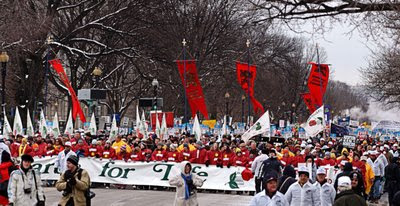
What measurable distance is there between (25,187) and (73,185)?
131cm

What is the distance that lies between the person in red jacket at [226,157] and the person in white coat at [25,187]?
37.2ft

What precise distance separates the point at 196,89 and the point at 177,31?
51.9 ft

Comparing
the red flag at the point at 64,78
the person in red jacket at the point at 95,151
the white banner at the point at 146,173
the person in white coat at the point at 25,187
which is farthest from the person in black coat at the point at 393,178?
the red flag at the point at 64,78

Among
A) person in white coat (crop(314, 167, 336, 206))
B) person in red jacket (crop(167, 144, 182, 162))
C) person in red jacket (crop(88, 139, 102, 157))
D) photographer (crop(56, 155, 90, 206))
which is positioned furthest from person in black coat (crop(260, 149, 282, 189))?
person in red jacket (crop(88, 139, 102, 157))

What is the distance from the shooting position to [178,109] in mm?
64312

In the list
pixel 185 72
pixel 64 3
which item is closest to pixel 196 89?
pixel 185 72

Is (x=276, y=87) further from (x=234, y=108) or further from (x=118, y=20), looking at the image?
(x=118, y=20)

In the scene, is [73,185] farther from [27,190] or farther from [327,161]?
[327,161]

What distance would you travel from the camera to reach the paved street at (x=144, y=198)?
19203 mm

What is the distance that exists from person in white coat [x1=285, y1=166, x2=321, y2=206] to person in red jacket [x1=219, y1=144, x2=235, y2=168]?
37.8 feet

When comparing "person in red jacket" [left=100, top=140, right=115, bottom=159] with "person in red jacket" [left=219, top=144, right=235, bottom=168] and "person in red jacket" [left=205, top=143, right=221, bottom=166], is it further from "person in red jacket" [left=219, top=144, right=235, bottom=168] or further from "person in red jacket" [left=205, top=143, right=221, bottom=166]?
"person in red jacket" [left=219, top=144, right=235, bottom=168]

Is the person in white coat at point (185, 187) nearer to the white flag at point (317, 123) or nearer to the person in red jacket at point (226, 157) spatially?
the person in red jacket at point (226, 157)

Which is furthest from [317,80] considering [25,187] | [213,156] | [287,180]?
[25,187]

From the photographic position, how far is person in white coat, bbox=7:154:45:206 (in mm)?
11680
